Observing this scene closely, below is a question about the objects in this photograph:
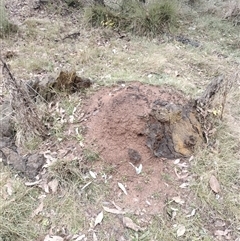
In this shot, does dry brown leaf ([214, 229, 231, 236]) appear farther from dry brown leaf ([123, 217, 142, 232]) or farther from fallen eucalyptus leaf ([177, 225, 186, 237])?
dry brown leaf ([123, 217, 142, 232])

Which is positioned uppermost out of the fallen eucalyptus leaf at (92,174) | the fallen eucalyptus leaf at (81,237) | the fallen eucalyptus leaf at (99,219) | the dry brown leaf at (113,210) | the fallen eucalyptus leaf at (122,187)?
the fallen eucalyptus leaf at (92,174)

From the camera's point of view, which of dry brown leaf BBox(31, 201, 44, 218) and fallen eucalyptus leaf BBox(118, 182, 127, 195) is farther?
fallen eucalyptus leaf BBox(118, 182, 127, 195)

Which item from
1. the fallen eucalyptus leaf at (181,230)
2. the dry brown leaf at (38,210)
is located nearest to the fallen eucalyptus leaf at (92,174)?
the dry brown leaf at (38,210)

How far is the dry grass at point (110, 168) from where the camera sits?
2.19m

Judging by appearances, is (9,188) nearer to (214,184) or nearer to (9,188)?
(9,188)

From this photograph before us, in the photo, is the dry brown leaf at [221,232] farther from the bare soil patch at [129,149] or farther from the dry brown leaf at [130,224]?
the dry brown leaf at [130,224]

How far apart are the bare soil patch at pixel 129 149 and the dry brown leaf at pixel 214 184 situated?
0.96 ft

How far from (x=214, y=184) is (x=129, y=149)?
2.24ft

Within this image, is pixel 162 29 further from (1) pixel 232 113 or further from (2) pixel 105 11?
(1) pixel 232 113

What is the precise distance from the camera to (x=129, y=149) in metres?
2.50

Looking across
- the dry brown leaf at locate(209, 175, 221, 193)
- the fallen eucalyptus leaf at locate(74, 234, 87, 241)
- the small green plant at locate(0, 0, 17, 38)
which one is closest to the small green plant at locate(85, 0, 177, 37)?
the small green plant at locate(0, 0, 17, 38)

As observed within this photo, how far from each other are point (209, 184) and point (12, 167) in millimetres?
1505

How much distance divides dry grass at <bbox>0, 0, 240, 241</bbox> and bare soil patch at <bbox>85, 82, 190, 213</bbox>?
9 cm

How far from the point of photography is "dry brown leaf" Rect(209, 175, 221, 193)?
2.41m
